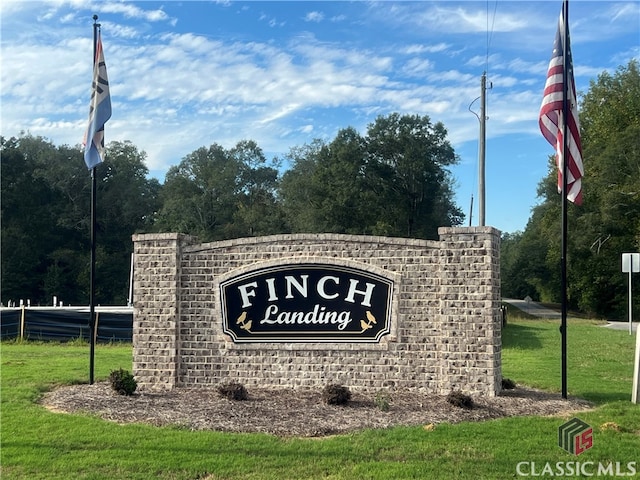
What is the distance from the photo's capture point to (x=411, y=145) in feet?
175

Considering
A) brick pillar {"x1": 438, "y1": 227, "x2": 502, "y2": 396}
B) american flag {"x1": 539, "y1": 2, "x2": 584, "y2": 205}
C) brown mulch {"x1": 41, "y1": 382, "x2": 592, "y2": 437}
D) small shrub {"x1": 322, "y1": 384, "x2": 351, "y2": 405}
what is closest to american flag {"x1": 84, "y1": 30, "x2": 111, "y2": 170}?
brown mulch {"x1": 41, "y1": 382, "x2": 592, "y2": 437}

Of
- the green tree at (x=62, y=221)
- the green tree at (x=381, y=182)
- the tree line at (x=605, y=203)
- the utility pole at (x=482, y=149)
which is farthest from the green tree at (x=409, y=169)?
the utility pole at (x=482, y=149)

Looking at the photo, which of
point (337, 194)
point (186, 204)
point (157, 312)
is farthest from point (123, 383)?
point (186, 204)

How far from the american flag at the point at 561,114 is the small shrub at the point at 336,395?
4.65 m

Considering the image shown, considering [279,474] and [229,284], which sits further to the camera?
[229,284]

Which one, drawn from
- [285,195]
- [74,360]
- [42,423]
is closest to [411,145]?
[285,195]

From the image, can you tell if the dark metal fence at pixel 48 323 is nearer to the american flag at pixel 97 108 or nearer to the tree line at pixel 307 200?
the american flag at pixel 97 108

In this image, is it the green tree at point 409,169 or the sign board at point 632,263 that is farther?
the green tree at point 409,169

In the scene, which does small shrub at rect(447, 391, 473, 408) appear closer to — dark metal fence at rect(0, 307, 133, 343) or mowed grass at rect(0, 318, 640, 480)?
mowed grass at rect(0, 318, 640, 480)

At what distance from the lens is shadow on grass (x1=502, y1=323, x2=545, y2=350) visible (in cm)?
1883

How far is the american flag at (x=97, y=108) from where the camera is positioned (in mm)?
10633

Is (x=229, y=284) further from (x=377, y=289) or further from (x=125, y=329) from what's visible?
(x=125, y=329)

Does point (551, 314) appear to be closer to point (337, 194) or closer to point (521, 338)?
point (337, 194)

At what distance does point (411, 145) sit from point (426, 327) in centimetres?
4510
